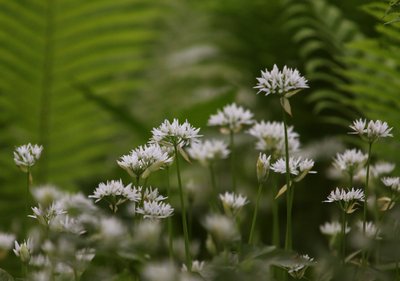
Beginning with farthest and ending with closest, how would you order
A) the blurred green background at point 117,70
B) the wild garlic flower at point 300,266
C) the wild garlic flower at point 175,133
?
1. the blurred green background at point 117,70
2. the wild garlic flower at point 175,133
3. the wild garlic flower at point 300,266

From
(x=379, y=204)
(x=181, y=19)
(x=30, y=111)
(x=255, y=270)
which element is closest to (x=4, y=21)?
(x=30, y=111)

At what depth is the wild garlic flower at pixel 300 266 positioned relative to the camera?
2.01 ft

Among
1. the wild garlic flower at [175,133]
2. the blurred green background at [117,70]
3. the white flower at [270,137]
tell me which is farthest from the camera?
the blurred green background at [117,70]

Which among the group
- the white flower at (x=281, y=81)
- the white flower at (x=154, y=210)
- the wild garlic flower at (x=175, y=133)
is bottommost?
the white flower at (x=154, y=210)

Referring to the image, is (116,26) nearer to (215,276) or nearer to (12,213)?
(12,213)

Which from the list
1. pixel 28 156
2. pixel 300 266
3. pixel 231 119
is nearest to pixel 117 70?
pixel 231 119

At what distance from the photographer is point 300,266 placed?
2.13 ft

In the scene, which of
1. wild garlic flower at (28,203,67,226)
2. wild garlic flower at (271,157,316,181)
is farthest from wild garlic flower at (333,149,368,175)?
wild garlic flower at (28,203,67,226)

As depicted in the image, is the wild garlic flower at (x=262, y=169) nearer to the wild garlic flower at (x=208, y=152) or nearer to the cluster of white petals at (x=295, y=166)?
the cluster of white petals at (x=295, y=166)

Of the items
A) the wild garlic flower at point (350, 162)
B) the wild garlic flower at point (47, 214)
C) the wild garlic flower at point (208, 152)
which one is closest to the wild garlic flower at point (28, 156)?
the wild garlic flower at point (47, 214)

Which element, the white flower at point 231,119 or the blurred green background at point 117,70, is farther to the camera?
the blurred green background at point 117,70

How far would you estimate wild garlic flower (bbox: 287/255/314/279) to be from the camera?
61 centimetres

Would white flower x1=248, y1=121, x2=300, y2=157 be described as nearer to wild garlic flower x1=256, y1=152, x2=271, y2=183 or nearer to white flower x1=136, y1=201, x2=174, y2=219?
wild garlic flower x1=256, y1=152, x2=271, y2=183

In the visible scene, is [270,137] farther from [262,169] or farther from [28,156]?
[28,156]
